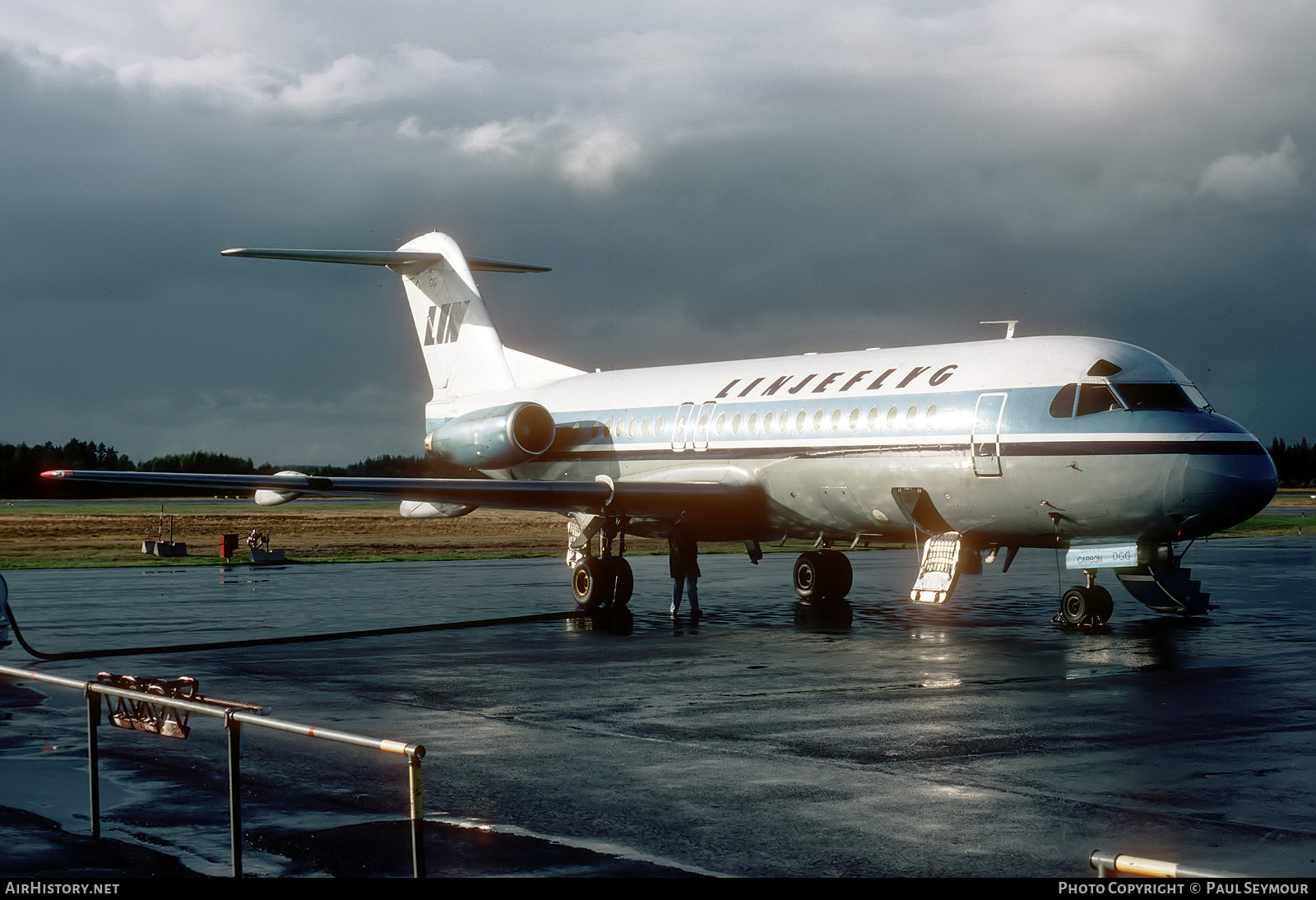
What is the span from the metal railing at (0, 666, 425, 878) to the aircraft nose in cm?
1274

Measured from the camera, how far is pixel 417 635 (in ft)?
60.8

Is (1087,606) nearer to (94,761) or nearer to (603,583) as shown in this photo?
(603,583)

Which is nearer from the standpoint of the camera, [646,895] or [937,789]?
[646,895]

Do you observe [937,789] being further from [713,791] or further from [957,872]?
[957,872]

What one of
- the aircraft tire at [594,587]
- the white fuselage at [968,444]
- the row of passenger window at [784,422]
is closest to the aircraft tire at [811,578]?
the white fuselage at [968,444]

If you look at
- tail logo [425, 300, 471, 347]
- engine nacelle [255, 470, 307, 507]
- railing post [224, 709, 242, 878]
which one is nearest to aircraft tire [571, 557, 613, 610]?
engine nacelle [255, 470, 307, 507]

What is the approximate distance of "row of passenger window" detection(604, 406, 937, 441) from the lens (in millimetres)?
20062

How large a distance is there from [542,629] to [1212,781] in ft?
39.5

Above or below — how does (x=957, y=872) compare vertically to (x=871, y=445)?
below

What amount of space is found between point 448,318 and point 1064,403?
16.4m

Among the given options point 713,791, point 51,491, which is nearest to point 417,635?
point 713,791

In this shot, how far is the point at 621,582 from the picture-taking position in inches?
886

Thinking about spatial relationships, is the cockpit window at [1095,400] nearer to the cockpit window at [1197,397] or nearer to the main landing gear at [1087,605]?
the cockpit window at [1197,397]

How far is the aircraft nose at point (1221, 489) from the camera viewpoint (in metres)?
17.3
